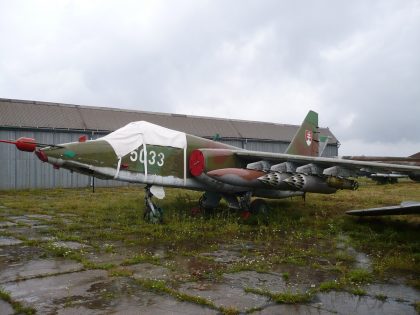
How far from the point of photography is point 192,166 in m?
10.7

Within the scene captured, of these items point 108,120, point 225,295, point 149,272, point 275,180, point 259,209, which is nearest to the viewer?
point 225,295

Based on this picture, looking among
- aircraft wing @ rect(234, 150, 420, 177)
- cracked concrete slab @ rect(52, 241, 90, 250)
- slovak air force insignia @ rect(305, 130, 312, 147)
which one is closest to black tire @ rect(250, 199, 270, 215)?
aircraft wing @ rect(234, 150, 420, 177)

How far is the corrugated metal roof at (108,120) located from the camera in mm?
22453

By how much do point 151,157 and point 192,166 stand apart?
1128 millimetres

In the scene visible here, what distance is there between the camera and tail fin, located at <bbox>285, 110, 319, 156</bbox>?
14234 millimetres

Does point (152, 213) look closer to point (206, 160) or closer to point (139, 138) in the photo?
point (139, 138)

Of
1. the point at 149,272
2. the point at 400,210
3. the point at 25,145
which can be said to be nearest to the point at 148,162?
the point at 25,145

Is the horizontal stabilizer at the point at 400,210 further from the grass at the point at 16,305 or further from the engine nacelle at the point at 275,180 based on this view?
the grass at the point at 16,305

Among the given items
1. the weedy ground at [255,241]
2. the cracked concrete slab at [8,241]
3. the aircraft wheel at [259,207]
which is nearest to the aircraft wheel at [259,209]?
the aircraft wheel at [259,207]

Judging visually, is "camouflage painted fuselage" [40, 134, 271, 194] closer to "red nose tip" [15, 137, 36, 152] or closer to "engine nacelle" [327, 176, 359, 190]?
"red nose tip" [15, 137, 36, 152]

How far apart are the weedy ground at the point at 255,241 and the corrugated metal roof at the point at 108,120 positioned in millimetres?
10706

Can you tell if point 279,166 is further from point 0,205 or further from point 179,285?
point 0,205

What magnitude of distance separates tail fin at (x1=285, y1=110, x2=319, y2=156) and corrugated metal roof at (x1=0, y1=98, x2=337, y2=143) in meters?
13.4

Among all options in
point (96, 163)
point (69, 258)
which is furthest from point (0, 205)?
point (69, 258)
